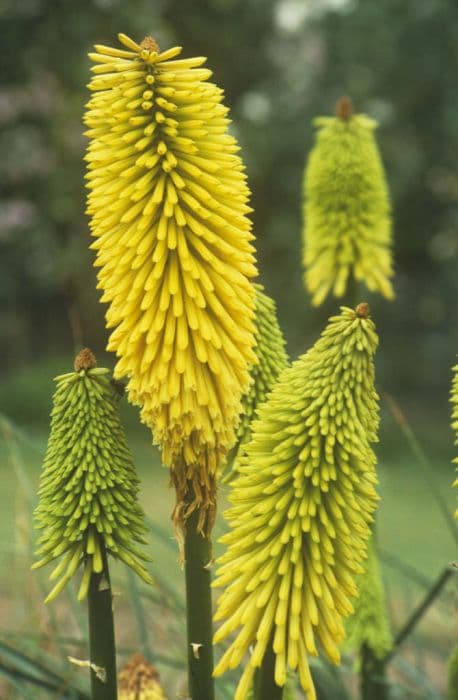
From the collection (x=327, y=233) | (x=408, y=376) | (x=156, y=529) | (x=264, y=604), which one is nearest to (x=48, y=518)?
(x=264, y=604)

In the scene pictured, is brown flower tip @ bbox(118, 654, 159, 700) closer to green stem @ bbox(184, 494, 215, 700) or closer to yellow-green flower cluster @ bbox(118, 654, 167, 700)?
yellow-green flower cluster @ bbox(118, 654, 167, 700)

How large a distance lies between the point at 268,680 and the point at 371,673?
1148 mm

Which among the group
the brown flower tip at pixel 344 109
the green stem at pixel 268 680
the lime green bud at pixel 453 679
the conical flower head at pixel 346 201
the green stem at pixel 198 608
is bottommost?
the lime green bud at pixel 453 679

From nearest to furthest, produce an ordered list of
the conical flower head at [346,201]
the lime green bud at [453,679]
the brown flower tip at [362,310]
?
the brown flower tip at [362,310]
the lime green bud at [453,679]
the conical flower head at [346,201]

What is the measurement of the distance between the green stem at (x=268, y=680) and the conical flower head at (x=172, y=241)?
0.29 m

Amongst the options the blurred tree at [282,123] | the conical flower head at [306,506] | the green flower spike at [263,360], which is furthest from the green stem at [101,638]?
the blurred tree at [282,123]

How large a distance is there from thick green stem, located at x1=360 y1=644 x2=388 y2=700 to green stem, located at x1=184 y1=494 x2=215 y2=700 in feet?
3.30

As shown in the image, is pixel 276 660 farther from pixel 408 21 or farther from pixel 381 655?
pixel 408 21

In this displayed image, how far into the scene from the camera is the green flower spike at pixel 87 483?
1.64 metres

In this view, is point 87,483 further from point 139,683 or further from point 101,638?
point 139,683

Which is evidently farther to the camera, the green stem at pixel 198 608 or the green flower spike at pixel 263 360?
the green flower spike at pixel 263 360

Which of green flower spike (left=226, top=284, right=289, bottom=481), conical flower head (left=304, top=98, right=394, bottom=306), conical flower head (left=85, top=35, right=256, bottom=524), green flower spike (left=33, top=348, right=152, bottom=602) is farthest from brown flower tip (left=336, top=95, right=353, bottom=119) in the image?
green flower spike (left=33, top=348, right=152, bottom=602)

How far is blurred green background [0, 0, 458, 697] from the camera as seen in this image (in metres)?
15.5

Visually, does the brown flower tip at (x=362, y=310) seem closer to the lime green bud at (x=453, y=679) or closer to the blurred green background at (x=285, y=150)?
the lime green bud at (x=453, y=679)
